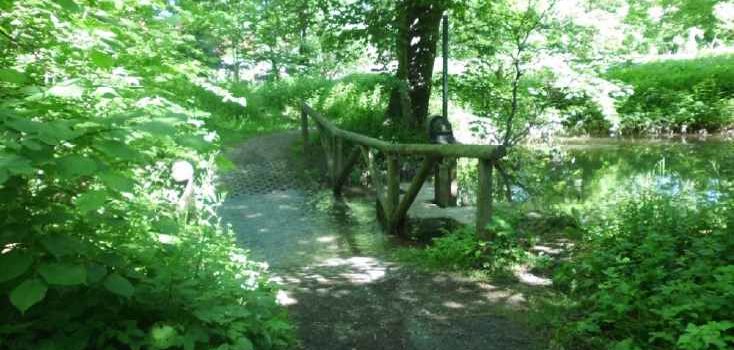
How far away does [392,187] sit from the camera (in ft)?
23.7

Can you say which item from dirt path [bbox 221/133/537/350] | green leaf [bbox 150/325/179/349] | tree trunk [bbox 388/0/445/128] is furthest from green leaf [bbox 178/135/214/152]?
tree trunk [bbox 388/0/445/128]

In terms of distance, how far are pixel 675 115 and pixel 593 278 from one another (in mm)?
15569

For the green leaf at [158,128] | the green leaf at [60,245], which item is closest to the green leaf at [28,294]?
the green leaf at [60,245]

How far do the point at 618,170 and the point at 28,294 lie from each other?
11.4 m

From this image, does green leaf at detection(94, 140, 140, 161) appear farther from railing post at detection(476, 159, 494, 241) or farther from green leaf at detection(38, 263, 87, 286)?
railing post at detection(476, 159, 494, 241)

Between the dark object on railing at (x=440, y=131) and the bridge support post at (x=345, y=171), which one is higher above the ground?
the dark object on railing at (x=440, y=131)

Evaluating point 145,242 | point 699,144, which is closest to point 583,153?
point 699,144

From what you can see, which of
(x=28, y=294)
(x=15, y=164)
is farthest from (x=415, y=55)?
(x=15, y=164)

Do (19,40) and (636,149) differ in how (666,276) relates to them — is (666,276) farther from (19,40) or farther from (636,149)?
(636,149)

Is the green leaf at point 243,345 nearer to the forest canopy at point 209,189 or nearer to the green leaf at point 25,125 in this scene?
the forest canopy at point 209,189

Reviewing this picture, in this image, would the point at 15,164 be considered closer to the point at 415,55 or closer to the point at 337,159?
the point at 337,159

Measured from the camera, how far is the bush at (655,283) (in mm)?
3043

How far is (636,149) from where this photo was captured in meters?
14.6

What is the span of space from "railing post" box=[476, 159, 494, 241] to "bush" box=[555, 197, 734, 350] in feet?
2.63
